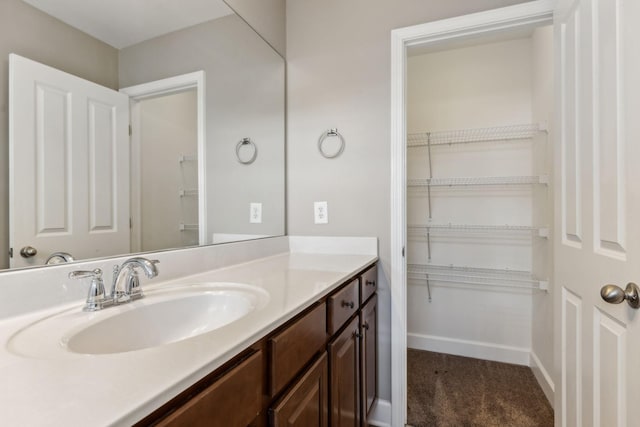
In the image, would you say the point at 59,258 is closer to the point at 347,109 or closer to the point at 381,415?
the point at 347,109

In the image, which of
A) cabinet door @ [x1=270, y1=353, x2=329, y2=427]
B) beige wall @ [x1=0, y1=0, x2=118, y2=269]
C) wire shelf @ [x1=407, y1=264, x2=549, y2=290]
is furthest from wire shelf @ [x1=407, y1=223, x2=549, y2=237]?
beige wall @ [x1=0, y1=0, x2=118, y2=269]

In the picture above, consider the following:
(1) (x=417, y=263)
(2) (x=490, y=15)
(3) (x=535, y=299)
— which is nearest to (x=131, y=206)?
(2) (x=490, y=15)

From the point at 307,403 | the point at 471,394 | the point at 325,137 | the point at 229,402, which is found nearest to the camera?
the point at 229,402

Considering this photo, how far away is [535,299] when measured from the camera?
7.20 feet

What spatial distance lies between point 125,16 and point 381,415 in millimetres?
2069

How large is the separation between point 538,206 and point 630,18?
1.58m

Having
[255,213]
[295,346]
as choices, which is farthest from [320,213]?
[295,346]

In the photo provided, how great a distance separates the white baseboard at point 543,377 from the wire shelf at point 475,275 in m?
0.49

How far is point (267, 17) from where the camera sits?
5.72ft

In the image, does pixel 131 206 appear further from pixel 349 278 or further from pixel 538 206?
pixel 538 206

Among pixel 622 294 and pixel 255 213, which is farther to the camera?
pixel 255 213

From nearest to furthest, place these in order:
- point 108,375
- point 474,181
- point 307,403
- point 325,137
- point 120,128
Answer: point 108,375, point 307,403, point 120,128, point 325,137, point 474,181

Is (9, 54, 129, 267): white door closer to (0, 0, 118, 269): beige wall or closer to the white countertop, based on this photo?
(0, 0, 118, 269): beige wall

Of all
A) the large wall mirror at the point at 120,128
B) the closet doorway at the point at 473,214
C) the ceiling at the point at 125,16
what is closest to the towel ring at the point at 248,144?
the large wall mirror at the point at 120,128
